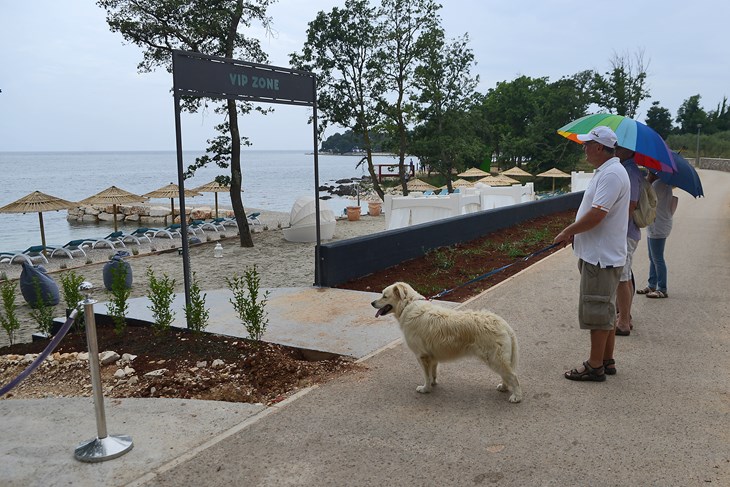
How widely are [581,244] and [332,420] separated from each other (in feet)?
7.95

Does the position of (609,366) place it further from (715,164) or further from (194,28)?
(715,164)

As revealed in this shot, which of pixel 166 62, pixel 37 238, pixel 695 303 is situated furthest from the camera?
pixel 37 238

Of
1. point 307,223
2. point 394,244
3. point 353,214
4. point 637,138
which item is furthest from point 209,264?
point 353,214

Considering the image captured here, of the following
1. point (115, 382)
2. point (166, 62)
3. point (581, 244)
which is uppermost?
point (166, 62)

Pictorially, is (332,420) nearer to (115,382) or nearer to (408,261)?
(115,382)

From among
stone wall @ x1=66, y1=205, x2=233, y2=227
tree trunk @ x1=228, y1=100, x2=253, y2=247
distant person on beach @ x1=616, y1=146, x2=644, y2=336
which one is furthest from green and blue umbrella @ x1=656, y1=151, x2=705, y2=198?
stone wall @ x1=66, y1=205, x2=233, y2=227

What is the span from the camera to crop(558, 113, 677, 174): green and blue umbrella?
5.44 metres

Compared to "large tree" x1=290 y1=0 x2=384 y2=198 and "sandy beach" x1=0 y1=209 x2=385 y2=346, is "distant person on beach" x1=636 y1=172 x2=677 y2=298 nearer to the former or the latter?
"sandy beach" x1=0 y1=209 x2=385 y2=346

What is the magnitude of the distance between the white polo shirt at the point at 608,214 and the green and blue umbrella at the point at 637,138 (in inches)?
38.2

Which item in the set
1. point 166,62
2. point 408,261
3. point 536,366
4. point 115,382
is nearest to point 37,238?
point 166,62

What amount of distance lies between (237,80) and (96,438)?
4.67 metres

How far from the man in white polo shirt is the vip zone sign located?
4281mm

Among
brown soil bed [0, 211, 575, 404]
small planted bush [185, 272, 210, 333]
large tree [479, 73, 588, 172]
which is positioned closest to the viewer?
brown soil bed [0, 211, 575, 404]

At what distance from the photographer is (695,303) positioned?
7.38m
